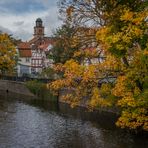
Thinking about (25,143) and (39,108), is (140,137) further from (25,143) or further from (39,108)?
(39,108)

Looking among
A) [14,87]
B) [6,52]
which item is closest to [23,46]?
[6,52]

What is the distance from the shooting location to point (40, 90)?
59938 mm

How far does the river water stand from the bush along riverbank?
27.6 feet

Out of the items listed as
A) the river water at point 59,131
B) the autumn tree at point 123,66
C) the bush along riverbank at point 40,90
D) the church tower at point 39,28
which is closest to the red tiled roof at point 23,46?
the church tower at point 39,28

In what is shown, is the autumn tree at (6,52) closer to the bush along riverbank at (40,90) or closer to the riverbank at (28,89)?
the riverbank at (28,89)

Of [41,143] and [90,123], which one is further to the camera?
[90,123]

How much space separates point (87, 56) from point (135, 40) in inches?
218

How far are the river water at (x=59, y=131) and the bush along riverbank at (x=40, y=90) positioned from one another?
8417 mm

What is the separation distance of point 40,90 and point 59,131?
2606 centimetres

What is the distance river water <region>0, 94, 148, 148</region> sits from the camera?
29141 millimetres

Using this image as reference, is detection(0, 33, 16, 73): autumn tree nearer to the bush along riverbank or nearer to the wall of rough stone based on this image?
the wall of rough stone

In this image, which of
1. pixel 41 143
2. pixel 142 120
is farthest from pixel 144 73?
pixel 41 143

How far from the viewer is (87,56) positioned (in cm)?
3334

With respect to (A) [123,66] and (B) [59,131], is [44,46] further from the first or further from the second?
(A) [123,66]
